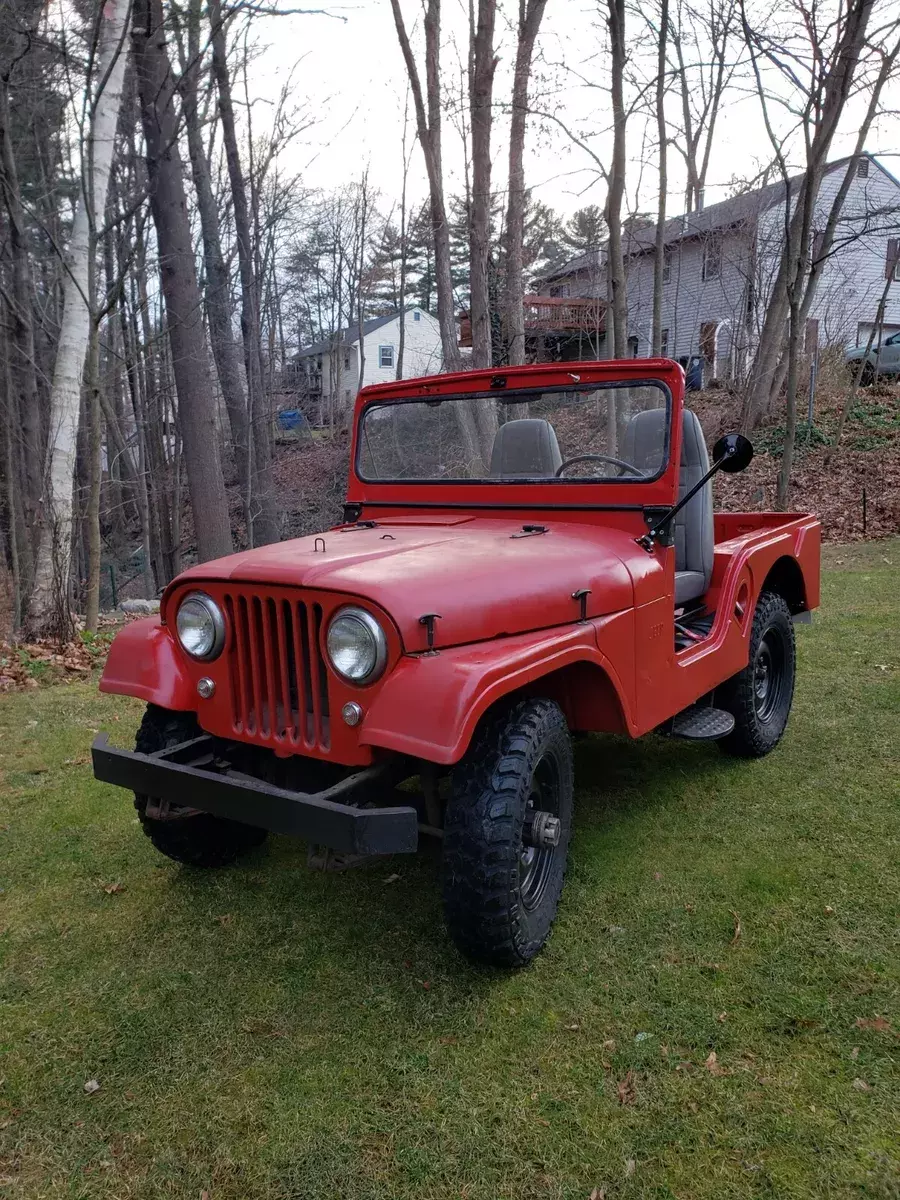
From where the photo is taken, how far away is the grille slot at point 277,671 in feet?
8.06

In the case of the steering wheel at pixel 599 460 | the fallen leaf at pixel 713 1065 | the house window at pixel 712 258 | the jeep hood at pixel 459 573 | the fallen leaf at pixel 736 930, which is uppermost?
the house window at pixel 712 258

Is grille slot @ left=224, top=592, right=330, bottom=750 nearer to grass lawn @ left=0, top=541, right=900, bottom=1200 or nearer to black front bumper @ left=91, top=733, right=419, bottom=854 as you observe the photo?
black front bumper @ left=91, top=733, right=419, bottom=854

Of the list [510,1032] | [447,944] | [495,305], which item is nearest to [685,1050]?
[510,1032]

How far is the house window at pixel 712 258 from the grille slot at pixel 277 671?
58.6ft

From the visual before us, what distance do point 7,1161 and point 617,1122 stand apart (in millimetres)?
1452

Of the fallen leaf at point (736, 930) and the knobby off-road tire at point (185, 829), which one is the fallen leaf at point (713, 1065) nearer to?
the fallen leaf at point (736, 930)

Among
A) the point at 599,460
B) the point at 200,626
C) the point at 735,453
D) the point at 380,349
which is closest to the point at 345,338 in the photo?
the point at 380,349

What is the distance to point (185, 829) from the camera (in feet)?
10.1

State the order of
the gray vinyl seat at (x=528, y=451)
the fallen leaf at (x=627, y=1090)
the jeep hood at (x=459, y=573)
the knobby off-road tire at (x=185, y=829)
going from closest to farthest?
the fallen leaf at (x=627, y=1090) < the jeep hood at (x=459, y=573) < the knobby off-road tire at (x=185, y=829) < the gray vinyl seat at (x=528, y=451)

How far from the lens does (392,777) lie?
8.55ft

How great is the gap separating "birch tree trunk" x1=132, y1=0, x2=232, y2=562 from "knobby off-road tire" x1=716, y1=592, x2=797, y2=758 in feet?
24.5

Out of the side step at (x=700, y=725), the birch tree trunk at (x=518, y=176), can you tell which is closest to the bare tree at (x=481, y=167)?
the birch tree trunk at (x=518, y=176)

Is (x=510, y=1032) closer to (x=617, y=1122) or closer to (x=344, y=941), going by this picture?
(x=617, y=1122)

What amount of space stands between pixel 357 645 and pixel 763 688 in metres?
2.82
